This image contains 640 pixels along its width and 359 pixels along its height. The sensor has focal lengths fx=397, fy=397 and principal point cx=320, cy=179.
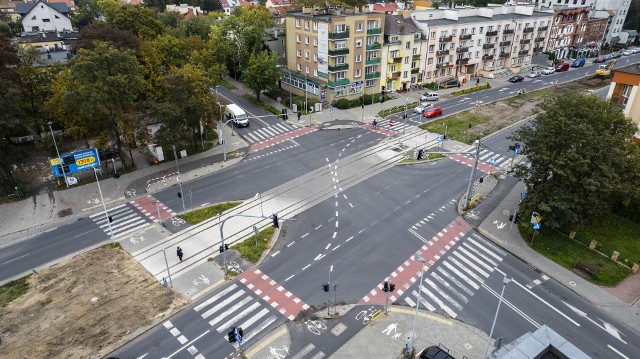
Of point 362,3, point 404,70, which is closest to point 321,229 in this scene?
point 404,70

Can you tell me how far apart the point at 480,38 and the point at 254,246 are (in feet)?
234

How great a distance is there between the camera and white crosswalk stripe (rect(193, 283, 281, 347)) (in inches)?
1065

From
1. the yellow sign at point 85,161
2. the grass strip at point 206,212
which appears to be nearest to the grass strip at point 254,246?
the grass strip at point 206,212

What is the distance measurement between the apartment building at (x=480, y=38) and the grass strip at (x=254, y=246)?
56784mm

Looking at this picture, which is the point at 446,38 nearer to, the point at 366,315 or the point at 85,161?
the point at 366,315

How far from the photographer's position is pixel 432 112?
64375mm

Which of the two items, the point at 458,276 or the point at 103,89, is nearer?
the point at 458,276

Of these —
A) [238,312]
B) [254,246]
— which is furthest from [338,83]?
[238,312]

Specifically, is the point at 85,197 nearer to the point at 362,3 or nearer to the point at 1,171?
the point at 1,171

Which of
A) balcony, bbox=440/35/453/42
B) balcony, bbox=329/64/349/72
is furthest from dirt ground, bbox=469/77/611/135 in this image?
balcony, bbox=329/64/349/72

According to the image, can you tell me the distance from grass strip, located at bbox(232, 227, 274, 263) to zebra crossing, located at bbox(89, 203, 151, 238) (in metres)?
10.7

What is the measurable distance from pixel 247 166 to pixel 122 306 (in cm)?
2421

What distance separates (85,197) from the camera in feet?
142

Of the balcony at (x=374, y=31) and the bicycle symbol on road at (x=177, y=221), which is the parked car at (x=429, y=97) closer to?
the balcony at (x=374, y=31)
